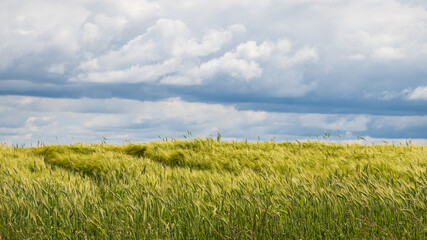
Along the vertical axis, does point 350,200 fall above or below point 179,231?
above

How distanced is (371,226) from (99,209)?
3045 millimetres

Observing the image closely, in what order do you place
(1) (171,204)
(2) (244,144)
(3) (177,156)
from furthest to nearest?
(2) (244,144) < (3) (177,156) < (1) (171,204)

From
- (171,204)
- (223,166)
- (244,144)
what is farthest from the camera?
(244,144)

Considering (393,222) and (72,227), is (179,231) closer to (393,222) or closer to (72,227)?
(72,227)

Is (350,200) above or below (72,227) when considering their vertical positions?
→ above

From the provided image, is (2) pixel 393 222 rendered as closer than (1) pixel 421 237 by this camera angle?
No

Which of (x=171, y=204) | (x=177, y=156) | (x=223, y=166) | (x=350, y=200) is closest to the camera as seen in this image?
(x=350, y=200)

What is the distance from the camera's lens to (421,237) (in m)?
4.37

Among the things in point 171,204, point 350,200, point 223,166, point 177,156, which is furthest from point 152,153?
point 350,200

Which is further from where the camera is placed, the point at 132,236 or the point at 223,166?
the point at 223,166

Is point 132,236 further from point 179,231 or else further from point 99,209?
point 99,209

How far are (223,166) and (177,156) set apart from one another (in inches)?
66.6

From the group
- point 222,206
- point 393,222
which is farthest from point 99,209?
point 393,222

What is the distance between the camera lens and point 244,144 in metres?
13.4
